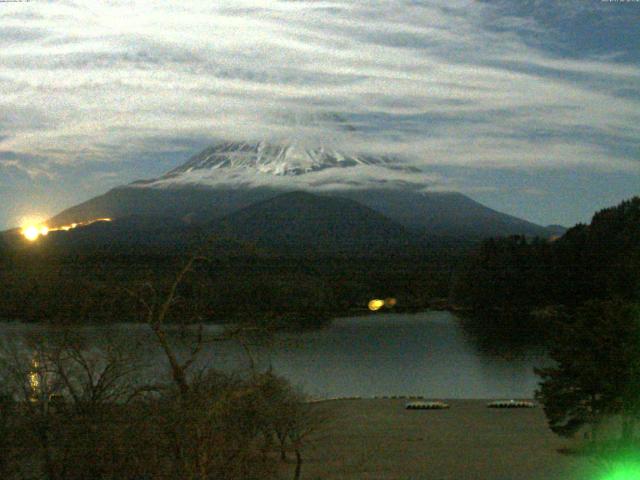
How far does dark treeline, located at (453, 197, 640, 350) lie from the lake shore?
1496 centimetres

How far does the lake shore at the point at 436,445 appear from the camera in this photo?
10047mm

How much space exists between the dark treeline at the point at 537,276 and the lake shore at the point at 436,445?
15.0 metres

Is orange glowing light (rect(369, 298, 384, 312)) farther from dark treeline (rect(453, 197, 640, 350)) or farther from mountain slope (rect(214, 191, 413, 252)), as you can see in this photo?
mountain slope (rect(214, 191, 413, 252))

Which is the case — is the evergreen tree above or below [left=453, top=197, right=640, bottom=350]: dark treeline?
above

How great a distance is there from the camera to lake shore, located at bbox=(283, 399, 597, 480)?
10047mm

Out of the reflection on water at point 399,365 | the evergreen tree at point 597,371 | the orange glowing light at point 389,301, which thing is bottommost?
the reflection on water at point 399,365

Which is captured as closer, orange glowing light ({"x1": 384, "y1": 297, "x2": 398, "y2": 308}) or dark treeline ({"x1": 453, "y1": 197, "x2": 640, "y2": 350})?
orange glowing light ({"x1": 384, "y1": 297, "x2": 398, "y2": 308})

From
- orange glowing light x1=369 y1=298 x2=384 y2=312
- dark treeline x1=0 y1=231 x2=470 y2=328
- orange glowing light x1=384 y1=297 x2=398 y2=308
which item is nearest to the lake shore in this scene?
dark treeline x1=0 y1=231 x2=470 y2=328

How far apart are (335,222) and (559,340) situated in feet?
143

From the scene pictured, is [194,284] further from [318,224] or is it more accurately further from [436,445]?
[318,224]

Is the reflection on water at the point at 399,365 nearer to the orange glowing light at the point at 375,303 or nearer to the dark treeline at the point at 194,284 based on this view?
the dark treeline at the point at 194,284

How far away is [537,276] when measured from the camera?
32625 mm

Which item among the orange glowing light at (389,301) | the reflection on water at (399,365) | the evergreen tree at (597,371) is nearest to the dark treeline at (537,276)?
the reflection on water at (399,365)

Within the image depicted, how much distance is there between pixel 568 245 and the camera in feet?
112
